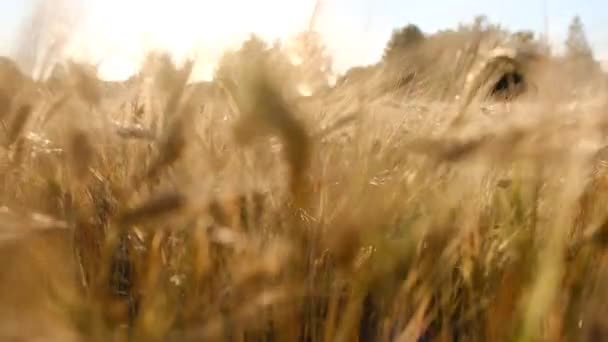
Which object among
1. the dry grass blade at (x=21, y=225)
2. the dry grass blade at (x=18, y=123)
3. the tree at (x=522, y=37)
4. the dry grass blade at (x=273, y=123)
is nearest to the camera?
the dry grass blade at (x=21, y=225)

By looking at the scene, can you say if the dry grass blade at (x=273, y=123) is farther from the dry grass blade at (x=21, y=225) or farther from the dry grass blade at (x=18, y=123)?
the dry grass blade at (x=18, y=123)

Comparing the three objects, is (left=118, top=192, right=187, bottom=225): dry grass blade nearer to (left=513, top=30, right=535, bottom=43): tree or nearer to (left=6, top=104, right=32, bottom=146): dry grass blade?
(left=6, top=104, right=32, bottom=146): dry grass blade

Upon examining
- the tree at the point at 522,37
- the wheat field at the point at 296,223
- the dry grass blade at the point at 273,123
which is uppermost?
the tree at the point at 522,37

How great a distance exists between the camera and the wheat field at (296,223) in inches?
20.8

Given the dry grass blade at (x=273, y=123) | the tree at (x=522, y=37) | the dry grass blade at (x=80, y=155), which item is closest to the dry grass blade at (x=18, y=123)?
the dry grass blade at (x=80, y=155)

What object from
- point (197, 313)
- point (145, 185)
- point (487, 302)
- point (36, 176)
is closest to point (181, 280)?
point (197, 313)

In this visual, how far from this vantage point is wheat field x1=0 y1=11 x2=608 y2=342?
53 centimetres

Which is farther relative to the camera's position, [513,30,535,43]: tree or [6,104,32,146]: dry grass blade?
[513,30,535,43]: tree

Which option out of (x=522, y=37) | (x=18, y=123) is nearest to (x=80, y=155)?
(x=18, y=123)

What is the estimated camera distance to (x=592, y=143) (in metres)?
0.74

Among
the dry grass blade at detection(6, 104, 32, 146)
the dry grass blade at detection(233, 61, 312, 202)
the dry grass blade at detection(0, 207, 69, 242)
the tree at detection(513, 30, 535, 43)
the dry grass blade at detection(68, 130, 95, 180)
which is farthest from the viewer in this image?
the tree at detection(513, 30, 535, 43)

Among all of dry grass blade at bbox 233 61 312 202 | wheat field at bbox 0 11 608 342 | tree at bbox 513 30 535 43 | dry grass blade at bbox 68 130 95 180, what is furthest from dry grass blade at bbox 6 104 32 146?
tree at bbox 513 30 535 43

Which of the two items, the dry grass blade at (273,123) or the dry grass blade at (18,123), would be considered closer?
the dry grass blade at (273,123)

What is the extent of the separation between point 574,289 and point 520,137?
148 mm
